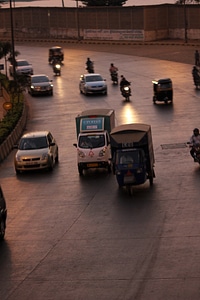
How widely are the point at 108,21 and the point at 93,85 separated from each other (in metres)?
44.5

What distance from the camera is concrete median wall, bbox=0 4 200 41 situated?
104312 millimetres

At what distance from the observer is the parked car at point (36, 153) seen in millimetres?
40000

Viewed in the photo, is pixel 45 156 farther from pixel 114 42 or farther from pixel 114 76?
pixel 114 42

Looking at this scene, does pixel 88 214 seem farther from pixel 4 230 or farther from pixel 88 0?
pixel 88 0

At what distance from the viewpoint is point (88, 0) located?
138m

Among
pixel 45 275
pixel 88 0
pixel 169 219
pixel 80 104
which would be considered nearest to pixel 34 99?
pixel 80 104

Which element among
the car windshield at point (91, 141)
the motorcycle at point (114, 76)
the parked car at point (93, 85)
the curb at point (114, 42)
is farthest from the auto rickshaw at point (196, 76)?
the curb at point (114, 42)

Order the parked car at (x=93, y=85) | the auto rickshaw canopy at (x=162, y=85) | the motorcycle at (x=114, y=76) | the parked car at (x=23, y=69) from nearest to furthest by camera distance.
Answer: the auto rickshaw canopy at (x=162, y=85) < the parked car at (x=93, y=85) < the motorcycle at (x=114, y=76) < the parked car at (x=23, y=69)

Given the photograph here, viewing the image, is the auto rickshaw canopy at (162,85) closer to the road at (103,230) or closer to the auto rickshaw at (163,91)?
the auto rickshaw at (163,91)

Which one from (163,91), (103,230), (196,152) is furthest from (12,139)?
(103,230)

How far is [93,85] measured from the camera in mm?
66938

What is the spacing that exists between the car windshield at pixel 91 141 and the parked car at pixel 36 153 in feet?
5.22

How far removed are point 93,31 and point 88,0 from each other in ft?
87.6

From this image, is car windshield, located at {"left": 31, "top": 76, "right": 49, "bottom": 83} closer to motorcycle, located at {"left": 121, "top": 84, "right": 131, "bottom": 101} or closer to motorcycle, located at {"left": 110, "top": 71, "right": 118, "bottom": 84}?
motorcycle, located at {"left": 110, "top": 71, "right": 118, "bottom": 84}
